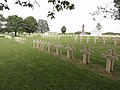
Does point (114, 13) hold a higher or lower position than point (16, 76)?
higher

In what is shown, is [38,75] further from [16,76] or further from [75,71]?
[75,71]

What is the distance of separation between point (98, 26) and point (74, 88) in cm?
10923

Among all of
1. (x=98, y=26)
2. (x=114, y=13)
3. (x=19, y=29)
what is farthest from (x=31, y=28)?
(x=114, y=13)

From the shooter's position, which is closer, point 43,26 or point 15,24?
point 15,24

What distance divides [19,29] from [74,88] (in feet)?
213

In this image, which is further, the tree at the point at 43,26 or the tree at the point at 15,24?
the tree at the point at 43,26

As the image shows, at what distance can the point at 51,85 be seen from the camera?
7.59 m

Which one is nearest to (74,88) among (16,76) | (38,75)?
(38,75)

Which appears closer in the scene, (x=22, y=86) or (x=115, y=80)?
(x=22, y=86)

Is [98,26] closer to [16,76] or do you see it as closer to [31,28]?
[31,28]

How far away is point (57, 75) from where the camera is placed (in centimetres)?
914

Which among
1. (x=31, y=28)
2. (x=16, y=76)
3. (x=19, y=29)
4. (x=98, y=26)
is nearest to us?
(x=16, y=76)

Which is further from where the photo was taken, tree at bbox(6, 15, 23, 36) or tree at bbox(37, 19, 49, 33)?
tree at bbox(37, 19, 49, 33)

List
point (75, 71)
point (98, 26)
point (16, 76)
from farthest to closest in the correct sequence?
point (98, 26), point (75, 71), point (16, 76)
